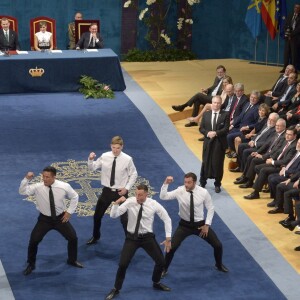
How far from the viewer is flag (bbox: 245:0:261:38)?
20.2 meters

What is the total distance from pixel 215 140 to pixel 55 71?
19.7 feet

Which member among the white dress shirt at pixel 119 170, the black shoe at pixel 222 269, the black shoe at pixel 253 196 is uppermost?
the white dress shirt at pixel 119 170

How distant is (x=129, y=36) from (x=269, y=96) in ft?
23.2

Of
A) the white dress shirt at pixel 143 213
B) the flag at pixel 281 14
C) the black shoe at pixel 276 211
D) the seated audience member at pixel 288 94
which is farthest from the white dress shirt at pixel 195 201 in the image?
the flag at pixel 281 14

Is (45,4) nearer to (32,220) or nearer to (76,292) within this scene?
(32,220)

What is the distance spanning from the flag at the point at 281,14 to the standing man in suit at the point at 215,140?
7.90 meters

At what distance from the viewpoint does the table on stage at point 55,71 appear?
1741 cm

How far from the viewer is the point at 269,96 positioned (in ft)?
50.3

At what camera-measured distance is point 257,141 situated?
13.2 meters

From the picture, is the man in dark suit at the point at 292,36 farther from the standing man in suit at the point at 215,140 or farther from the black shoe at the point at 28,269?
the black shoe at the point at 28,269

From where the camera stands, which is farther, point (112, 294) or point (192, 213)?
point (192, 213)

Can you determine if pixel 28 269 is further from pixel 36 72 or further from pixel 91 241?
pixel 36 72

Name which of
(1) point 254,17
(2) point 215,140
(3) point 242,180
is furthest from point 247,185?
(1) point 254,17

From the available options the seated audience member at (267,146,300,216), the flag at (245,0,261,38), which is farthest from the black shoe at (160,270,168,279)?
the flag at (245,0,261,38)
